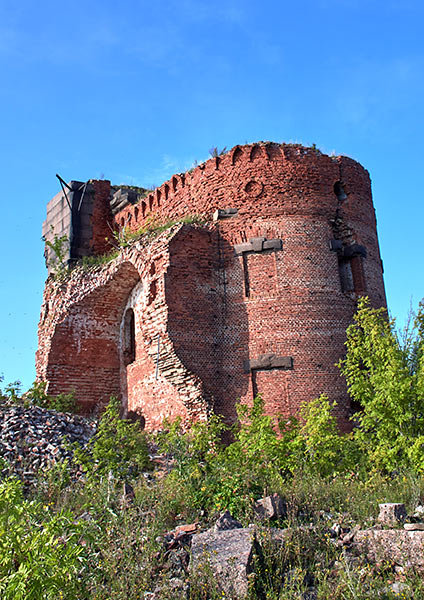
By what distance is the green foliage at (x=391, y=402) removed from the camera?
9273mm

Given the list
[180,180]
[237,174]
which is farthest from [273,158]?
[180,180]

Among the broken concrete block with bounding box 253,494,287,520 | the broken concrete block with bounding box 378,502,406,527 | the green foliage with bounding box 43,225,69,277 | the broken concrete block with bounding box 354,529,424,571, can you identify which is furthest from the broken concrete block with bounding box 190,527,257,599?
the green foliage with bounding box 43,225,69,277

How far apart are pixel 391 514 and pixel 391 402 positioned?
10.4ft

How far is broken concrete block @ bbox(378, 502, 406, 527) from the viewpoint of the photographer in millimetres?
6465

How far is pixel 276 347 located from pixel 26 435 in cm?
550

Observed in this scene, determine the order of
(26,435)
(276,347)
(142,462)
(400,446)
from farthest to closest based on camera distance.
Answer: (276,347) → (26,435) → (142,462) → (400,446)

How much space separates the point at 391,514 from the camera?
651 centimetres

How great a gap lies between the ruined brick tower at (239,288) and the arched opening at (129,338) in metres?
0.28

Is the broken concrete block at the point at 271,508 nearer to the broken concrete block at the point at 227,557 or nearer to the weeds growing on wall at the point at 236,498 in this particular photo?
the weeds growing on wall at the point at 236,498

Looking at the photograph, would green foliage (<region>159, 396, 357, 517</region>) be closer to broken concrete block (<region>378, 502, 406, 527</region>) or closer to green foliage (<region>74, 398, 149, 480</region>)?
green foliage (<region>74, 398, 149, 480</region>)

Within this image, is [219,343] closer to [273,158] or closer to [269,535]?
[273,158]

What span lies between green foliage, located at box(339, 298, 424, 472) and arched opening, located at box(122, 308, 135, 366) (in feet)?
24.6

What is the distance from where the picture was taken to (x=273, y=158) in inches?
550

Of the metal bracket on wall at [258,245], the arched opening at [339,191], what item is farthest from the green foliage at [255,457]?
the arched opening at [339,191]
